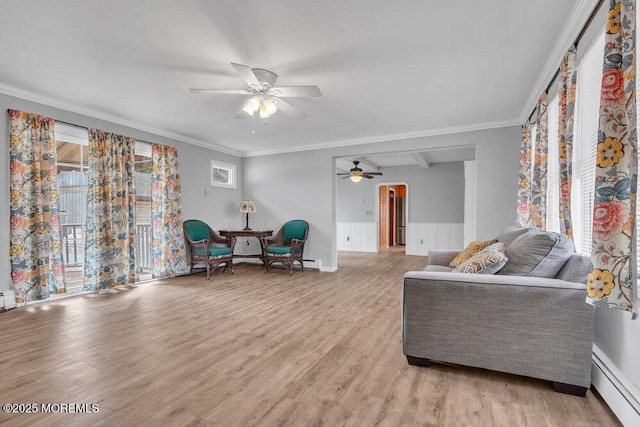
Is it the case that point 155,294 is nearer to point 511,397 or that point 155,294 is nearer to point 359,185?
point 511,397

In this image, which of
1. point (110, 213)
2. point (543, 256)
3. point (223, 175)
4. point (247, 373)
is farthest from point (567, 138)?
point (223, 175)

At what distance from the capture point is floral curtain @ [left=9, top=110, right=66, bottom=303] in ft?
11.8

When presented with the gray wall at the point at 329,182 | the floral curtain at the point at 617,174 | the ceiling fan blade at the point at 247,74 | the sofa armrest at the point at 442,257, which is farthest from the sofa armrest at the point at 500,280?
the gray wall at the point at 329,182

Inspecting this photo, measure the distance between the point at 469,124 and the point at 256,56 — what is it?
3.59m

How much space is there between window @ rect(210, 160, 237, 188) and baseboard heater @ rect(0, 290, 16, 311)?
11.5 feet

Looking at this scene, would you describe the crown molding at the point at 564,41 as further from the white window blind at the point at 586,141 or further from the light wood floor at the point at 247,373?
the light wood floor at the point at 247,373

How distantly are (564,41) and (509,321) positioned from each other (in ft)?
7.36

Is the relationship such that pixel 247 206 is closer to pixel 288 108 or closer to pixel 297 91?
pixel 288 108

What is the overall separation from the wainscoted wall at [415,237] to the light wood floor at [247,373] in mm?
5149

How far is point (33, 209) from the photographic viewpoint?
372 centimetres

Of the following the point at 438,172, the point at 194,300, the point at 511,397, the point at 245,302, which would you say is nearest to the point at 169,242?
the point at 194,300

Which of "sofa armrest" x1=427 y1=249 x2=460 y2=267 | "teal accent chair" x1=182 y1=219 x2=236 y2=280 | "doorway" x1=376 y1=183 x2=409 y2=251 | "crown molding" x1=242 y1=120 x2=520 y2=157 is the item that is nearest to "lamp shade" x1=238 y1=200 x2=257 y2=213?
"teal accent chair" x1=182 y1=219 x2=236 y2=280

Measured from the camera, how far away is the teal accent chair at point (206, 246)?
5.41 metres

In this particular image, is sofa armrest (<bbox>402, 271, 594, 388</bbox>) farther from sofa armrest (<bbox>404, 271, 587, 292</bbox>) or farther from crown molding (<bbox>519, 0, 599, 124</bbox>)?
crown molding (<bbox>519, 0, 599, 124</bbox>)
